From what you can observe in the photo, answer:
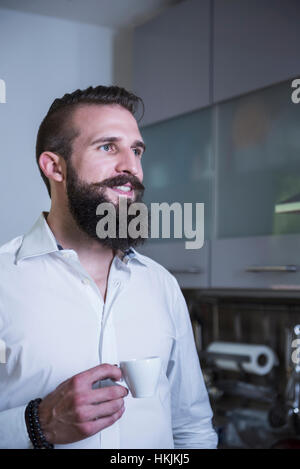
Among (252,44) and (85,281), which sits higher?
(252,44)

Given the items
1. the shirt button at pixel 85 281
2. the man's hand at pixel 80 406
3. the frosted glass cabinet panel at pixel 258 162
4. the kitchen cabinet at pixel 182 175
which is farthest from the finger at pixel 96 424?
the frosted glass cabinet panel at pixel 258 162

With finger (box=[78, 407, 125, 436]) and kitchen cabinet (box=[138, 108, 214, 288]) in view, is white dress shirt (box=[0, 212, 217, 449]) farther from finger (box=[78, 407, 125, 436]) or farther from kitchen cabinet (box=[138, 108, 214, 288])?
kitchen cabinet (box=[138, 108, 214, 288])

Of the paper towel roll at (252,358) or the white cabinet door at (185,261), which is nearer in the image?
the white cabinet door at (185,261)

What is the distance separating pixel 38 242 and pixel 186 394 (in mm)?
356

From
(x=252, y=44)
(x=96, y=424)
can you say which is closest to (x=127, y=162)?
(x=96, y=424)

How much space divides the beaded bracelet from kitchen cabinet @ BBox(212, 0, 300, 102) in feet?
2.82

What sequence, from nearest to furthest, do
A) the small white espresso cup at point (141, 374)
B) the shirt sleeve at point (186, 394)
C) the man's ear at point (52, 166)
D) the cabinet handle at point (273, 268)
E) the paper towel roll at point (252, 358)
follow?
the small white espresso cup at point (141, 374)
the man's ear at point (52, 166)
the shirt sleeve at point (186, 394)
the cabinet handle at point (273, 268)
the paper towel roll at point (252, 358)

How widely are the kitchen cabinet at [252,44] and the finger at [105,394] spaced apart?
2.60 feet

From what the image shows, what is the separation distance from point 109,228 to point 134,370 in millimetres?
218

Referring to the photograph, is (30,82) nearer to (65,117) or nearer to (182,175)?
(65,117)

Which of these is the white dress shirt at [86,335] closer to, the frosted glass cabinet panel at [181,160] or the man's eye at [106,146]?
the man's eye at [106,146]

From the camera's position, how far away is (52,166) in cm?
78

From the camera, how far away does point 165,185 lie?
120cm

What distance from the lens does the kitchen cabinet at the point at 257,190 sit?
1.19 metres
